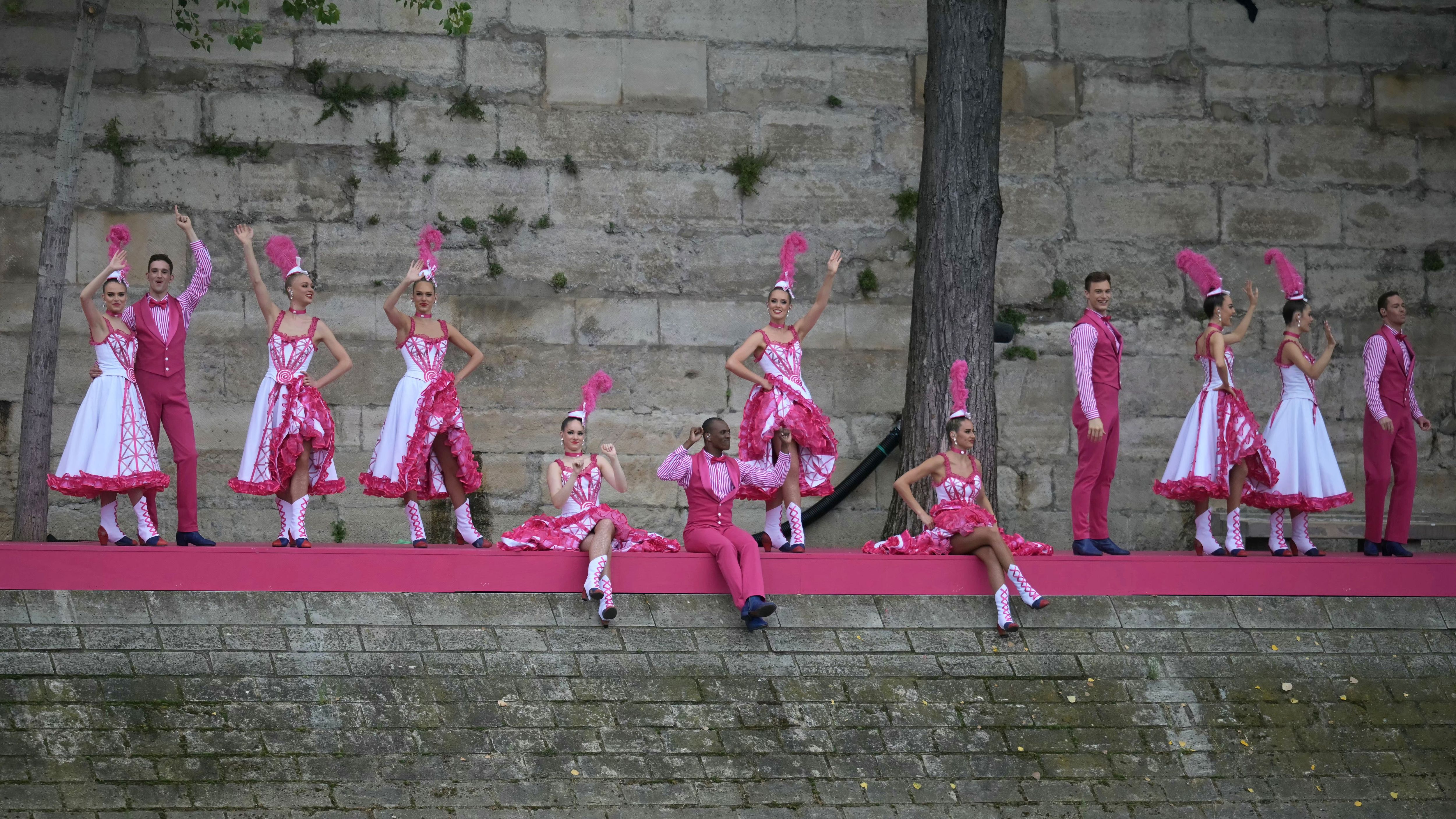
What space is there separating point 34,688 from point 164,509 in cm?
365

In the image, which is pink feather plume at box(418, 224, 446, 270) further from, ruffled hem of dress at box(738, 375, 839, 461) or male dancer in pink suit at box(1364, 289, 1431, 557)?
male dancer in pink suit at box(1364, 289, 1431, 557)

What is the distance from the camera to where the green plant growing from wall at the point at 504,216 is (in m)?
10.1

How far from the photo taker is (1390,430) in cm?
892

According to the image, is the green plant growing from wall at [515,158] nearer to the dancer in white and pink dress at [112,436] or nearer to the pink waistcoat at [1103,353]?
the dancer in white and pink dress at [112,436]

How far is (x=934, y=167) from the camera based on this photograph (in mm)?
8977

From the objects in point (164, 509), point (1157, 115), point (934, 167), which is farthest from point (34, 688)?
point (1157, 115)

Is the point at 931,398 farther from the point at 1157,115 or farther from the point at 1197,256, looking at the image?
the point at 1157,115

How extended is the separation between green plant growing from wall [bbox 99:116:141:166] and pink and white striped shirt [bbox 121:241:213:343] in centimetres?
177

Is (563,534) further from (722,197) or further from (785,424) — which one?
(722,197)

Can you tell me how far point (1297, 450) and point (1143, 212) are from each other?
2.65 metres

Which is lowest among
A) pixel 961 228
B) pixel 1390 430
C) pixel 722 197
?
pixel 1390 430

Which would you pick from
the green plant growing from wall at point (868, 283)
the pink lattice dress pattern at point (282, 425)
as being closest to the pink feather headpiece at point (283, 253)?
the pink lattice dress pattern at point (282, 425)

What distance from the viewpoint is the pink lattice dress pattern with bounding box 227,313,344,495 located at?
7.77 m

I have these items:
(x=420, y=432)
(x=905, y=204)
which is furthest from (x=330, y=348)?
(x=905, y=204)
